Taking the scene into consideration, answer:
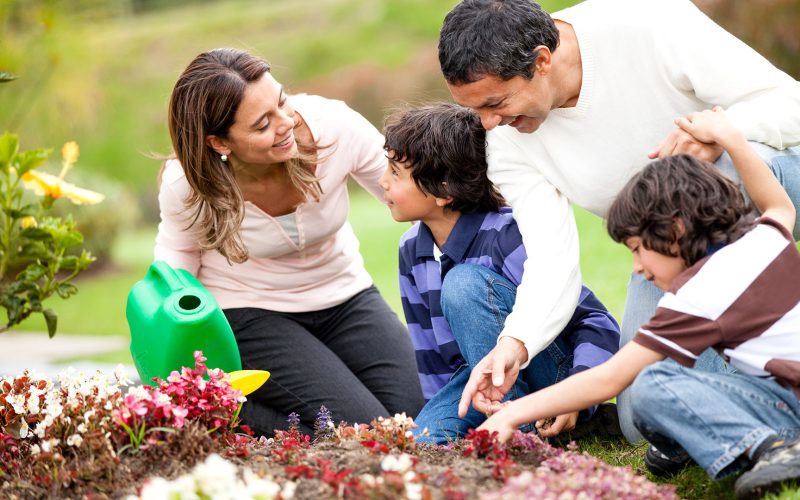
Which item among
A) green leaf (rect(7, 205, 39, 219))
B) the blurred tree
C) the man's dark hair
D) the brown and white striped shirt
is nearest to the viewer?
the brown and white striped shirt

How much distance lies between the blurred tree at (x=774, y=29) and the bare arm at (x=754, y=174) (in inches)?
324

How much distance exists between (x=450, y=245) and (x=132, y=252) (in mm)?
11608

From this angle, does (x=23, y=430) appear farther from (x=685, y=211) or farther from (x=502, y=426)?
(x=685, y=211)

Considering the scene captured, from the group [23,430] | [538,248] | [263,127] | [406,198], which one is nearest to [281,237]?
[263,127]

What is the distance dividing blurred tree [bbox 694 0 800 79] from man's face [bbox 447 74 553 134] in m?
8.16

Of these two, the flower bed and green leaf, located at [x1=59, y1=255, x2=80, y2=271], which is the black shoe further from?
green leaf, located at [x1=59, y1=255, x2=80, y2=271]

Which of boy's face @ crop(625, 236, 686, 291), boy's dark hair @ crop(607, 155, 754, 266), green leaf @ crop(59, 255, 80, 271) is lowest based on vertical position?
green leaf @ crop(59, 255, 80, 271)

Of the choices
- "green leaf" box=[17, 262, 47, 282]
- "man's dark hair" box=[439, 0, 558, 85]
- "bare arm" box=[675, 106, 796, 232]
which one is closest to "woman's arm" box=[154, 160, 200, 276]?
"green leaf" box=[17, 262, 47, 282]

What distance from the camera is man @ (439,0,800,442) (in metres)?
2.65

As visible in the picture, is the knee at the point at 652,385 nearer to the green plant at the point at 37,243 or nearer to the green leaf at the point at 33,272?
the green plant at the point at 37,243

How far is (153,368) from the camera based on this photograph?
3.08 metres

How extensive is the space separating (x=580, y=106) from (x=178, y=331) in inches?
55.0

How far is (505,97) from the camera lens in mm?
2703

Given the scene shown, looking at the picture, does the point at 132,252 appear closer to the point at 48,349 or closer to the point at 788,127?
the point at 48,349
